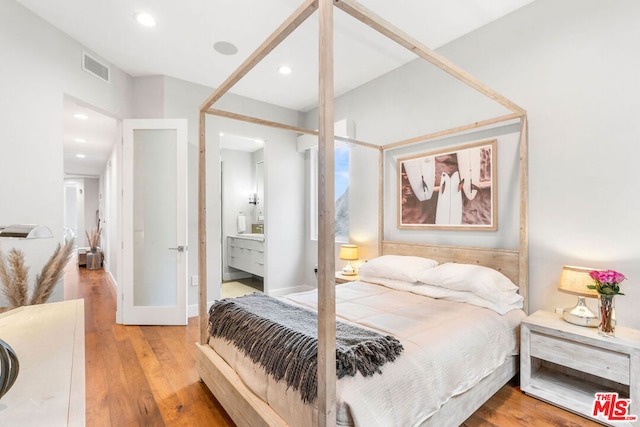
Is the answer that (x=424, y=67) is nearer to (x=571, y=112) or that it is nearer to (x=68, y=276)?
(x=571, y=112)

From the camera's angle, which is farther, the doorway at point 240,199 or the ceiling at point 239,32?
the doorway at point 240,199

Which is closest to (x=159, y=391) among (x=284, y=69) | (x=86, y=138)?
(x=284, y=69)

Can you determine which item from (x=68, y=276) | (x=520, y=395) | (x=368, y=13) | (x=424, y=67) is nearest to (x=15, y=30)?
(x=368, y=13)

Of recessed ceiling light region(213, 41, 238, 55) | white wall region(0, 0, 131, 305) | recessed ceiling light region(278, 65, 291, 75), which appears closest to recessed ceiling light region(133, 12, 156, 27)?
recessed ceiling light region(213, 41, 238, 55)

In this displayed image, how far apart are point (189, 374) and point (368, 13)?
2.63 metres

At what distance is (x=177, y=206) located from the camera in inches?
139

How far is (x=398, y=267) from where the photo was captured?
9.43 ft

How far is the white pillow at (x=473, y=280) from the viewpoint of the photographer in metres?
2.27

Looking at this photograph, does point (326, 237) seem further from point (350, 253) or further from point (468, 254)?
point (350, 253)

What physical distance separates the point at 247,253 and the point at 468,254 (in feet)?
11.9

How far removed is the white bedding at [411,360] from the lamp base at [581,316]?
11.9 inches

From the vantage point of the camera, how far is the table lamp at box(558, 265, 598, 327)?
1.96 m

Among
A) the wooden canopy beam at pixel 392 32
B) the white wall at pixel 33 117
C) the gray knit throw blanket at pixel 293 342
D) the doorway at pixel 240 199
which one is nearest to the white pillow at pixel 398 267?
the gray knit throw blanket at pixel 293 342

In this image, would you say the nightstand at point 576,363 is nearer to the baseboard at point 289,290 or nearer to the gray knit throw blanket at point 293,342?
the gray knit throw blanket at point 293,342
